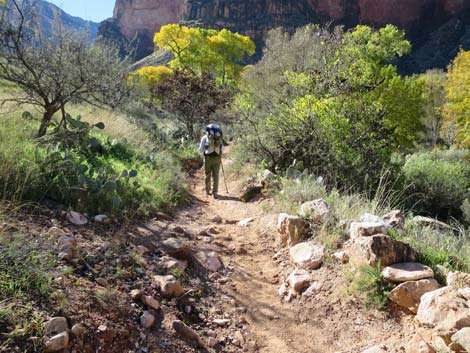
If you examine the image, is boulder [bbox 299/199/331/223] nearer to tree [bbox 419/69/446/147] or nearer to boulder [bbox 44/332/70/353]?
boulder [bbox 44/332/70/353]

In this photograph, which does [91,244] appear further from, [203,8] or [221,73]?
[203,8]

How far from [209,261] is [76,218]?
143 cm

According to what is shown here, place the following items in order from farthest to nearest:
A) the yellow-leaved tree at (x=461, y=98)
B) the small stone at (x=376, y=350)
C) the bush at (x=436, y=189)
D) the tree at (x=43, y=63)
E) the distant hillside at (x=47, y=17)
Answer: the yellow-leaved tree at (x=461, y=98) < the bush at (x=436, y=189) < the distant hillside at (x=47, y=17) < the tree at (x=43, y=63) < the small stone at (x=376, y=350)

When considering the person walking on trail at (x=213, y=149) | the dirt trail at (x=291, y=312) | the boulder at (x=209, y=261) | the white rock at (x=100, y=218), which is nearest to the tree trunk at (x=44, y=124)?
the white rock at (x=100, y=218)

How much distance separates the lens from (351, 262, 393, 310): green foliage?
2.77 metres

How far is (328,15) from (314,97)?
2578 inches

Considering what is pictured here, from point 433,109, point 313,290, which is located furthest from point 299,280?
point 433,109

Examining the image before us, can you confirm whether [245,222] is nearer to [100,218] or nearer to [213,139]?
[100,218]

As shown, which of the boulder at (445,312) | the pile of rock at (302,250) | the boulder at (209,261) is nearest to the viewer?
the boulder at (445,312)

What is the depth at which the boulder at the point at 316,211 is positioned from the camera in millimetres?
3941

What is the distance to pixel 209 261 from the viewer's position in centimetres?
364

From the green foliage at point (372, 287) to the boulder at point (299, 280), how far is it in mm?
490

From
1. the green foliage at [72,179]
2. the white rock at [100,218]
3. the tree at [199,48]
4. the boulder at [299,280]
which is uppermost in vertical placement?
the tree at [199,48]

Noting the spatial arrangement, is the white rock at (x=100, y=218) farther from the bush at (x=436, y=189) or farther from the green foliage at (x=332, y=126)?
the bush at (x=436, y=189)
